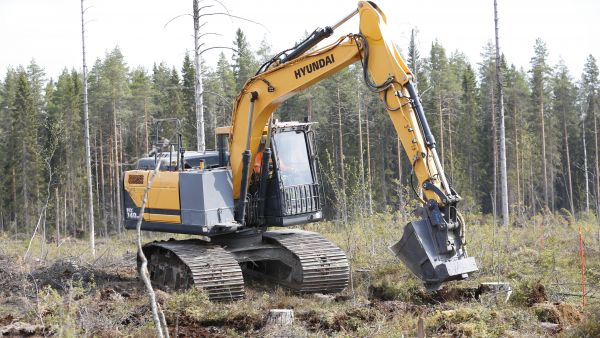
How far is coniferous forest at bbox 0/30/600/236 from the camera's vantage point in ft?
145

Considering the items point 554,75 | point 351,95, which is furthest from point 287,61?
point 554,75

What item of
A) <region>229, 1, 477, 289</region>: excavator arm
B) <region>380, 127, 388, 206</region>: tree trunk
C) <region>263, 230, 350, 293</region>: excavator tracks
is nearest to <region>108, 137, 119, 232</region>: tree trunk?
<region>380, 127, 388, 206</region>: tree trunk

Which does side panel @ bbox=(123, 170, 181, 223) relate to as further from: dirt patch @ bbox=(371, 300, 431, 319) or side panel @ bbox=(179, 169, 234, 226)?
dirt patch @ bbox=(371, 300, 431, 319)

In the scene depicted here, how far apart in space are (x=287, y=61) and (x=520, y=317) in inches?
200

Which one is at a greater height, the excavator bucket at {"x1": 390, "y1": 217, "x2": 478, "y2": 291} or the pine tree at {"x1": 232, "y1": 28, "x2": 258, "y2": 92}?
the pine tree at {"x1": 232, "y1": 28, "x2": 258, "y2": 92}

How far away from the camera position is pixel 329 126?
4494cm

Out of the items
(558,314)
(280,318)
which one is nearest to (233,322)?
(280,318)

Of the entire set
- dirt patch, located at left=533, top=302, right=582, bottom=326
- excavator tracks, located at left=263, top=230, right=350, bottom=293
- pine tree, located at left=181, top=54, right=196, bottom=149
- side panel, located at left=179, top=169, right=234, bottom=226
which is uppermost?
pine tree, located at left=181, top=54, right=196, bottom=149

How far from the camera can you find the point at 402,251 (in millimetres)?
9312

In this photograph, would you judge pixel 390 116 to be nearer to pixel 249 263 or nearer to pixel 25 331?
pixel 249 263

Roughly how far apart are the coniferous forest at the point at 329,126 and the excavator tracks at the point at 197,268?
27539 mm

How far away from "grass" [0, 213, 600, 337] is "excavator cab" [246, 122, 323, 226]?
3.98ft

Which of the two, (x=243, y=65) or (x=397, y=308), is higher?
(x=243, y=65)

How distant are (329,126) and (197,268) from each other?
113 feet
